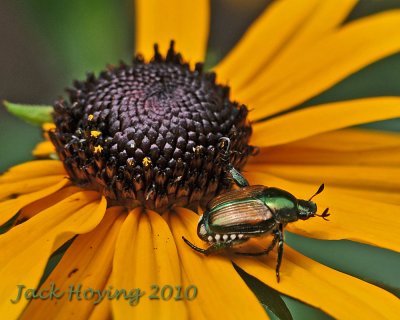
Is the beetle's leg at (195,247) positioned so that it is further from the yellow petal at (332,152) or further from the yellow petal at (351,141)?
the yellow petal at (351,141)

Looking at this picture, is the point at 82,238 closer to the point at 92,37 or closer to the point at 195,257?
the point at 195,257

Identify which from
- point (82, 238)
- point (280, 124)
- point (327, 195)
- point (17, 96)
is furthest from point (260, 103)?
point (17, 96)

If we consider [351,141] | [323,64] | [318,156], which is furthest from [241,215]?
[323,64]

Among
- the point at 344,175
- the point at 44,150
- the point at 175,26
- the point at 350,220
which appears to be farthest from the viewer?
the point at 175,26

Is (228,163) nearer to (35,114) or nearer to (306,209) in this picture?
(306,209)

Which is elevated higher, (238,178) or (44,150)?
(238,178)

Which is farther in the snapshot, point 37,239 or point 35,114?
point 35,114

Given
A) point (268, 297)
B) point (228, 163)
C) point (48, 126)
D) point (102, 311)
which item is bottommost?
point (102, 311)
